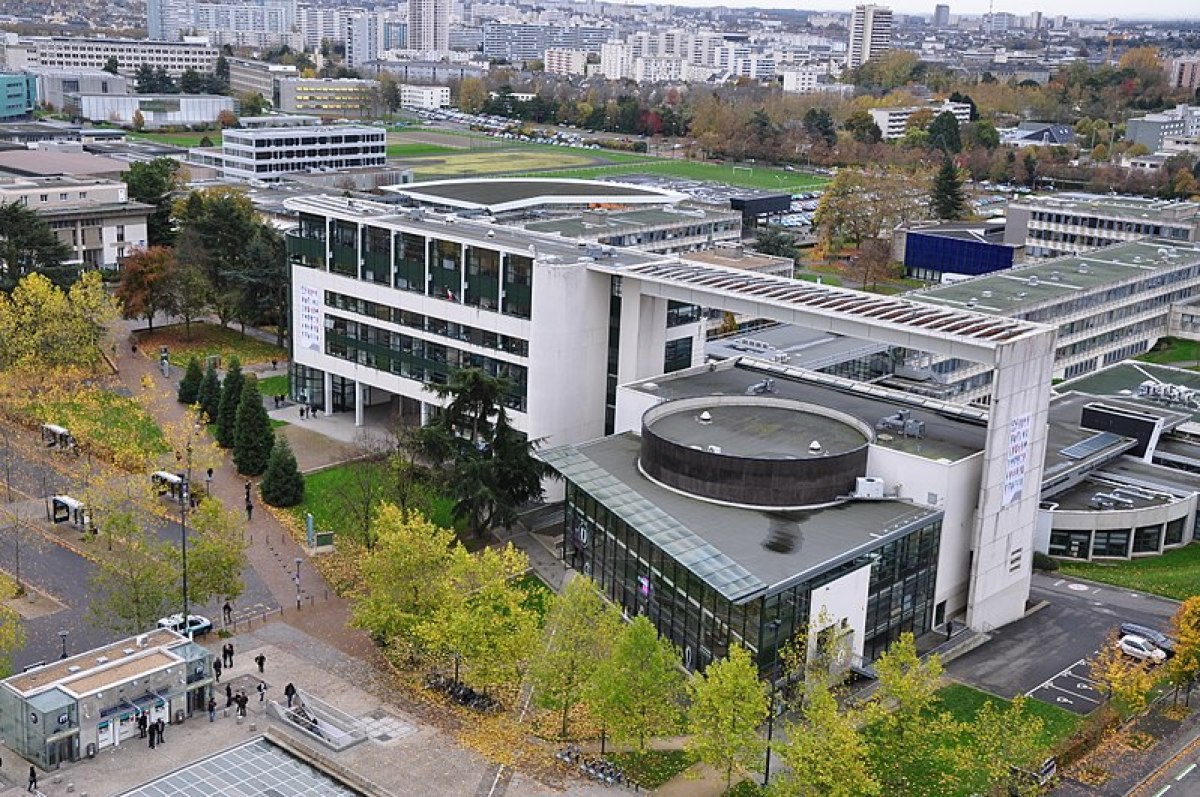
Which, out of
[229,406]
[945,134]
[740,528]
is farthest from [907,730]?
[945,134]

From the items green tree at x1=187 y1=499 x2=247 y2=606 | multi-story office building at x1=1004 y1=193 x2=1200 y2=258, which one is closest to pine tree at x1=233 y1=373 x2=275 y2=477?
green tree at x1=187 y1=499 x2=247 y2=606

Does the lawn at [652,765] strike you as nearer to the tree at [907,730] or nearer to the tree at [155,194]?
the tree at [907,730]

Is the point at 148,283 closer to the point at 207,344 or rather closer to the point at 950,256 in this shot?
the point at 207,344

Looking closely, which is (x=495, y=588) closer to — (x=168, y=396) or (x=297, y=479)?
(x=297, y=479)

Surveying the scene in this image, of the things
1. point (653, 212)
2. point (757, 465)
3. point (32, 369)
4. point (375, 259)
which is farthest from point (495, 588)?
point (653, 212)

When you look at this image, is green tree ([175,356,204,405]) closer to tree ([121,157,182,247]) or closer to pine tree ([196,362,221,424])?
pine tree ([196,362,221,424])

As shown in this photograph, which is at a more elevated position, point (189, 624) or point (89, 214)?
point (89, 214)

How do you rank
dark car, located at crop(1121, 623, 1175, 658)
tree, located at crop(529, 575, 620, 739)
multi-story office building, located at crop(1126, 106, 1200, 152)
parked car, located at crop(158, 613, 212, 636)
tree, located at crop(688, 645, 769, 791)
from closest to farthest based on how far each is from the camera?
tree, located at crop(688, 645, 769, 791) < tree, located at crop(529, 575, 620, 739) < parked car, located at crop(158, 613, 212, 636) < dark car, located at crop(1121, 623, 1175, 658) < multi-story office building, located at crop(1126, 106, 1200, 152)
